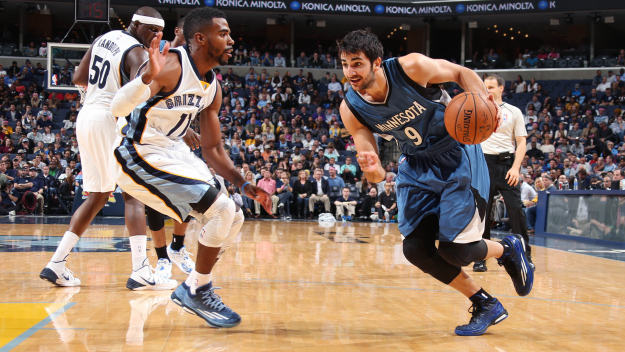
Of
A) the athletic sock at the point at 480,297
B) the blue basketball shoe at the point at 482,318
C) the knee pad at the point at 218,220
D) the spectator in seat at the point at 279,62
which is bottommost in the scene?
the blue basketball shoe at the point at 482,318

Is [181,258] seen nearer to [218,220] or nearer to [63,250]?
[63,250]

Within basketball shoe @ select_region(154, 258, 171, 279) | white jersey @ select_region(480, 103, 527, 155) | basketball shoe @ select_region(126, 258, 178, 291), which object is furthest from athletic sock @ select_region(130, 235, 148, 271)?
white jersey @ select_region(480, 103, 527, 155)

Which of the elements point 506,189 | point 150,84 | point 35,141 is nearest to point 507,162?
point 506,189

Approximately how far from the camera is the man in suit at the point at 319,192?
46.2 feet

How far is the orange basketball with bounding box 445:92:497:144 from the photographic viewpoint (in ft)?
9.84

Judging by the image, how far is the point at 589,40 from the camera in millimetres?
25016

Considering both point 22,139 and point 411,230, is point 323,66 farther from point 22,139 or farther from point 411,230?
point 411,230

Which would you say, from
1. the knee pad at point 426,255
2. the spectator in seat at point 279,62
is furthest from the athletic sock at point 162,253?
the spectator in seat at point 279,62

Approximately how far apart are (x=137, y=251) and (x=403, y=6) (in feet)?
71.3

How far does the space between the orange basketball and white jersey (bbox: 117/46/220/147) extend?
1416 millimetres

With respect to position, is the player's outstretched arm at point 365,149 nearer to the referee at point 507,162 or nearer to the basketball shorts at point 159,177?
the basketball shorts at point 159,177

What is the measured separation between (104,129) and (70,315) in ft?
4.89

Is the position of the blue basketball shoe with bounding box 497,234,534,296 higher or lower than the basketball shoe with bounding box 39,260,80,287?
higher

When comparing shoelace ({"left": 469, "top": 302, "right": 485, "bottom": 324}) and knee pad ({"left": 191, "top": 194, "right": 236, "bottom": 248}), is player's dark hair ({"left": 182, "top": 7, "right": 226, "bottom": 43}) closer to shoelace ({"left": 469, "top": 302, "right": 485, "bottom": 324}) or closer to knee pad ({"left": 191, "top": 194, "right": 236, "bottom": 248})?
knee pad ({"left": 191, "top": 194, "right": 236, "bottom": 248})
